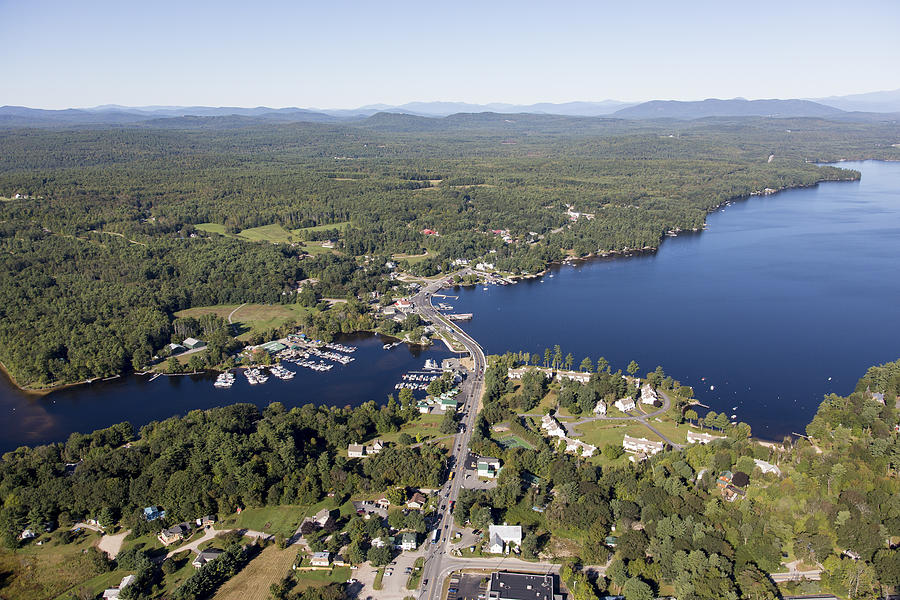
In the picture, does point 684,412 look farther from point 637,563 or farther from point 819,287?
point 819,287

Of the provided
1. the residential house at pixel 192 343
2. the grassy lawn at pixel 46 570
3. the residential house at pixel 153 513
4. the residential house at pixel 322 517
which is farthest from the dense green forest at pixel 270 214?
the residential house at pixel 322 517

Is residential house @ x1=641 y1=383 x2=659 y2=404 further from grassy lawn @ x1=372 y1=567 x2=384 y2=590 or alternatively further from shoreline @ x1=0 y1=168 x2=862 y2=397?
grassy lawn @ x1=372 y1=567 x2=384 y2=590

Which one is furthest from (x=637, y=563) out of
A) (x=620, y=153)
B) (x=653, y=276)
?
(x=620, y=153)

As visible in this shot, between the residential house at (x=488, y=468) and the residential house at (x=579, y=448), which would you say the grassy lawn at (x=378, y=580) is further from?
the residential house at (x=579, y=448)

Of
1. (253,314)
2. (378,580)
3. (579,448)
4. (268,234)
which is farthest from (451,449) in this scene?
(268,234)

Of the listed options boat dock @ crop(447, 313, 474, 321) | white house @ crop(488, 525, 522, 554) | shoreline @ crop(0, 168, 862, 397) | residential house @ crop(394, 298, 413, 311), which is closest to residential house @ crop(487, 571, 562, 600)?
white house @ crop(488, 525, 522, 554)

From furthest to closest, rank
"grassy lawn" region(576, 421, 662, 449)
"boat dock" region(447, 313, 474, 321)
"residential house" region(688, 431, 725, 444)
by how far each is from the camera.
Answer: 1. "boat dock" region(447, 313, 474, 321)
2. "grassy lawn" region(576, 421, 662, 449)
3. "residential house" region(688, 431, 725, 444)
